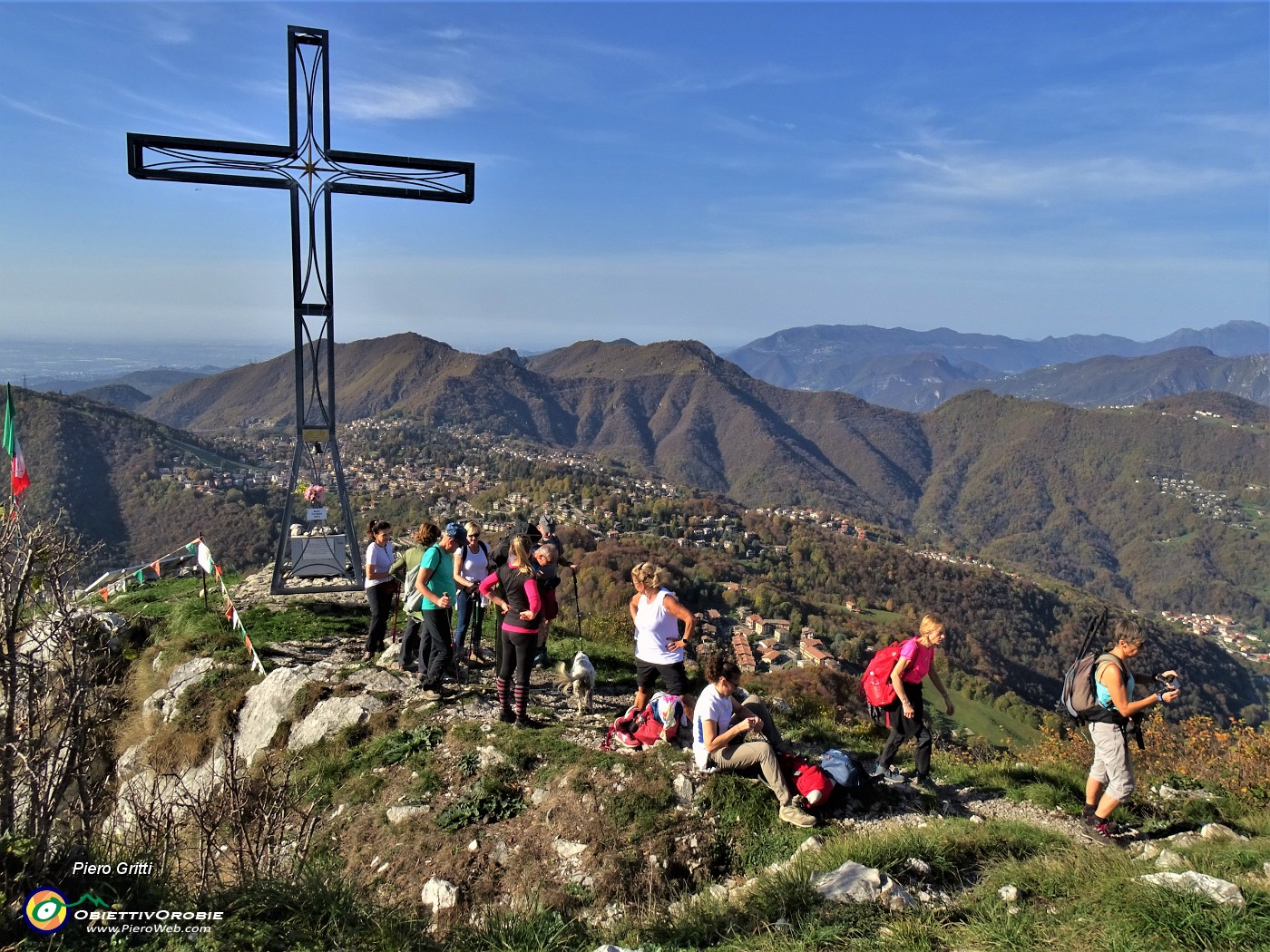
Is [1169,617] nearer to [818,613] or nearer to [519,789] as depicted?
[818,613]

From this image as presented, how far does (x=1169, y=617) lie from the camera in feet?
405

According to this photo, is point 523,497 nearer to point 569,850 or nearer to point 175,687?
point 175,687

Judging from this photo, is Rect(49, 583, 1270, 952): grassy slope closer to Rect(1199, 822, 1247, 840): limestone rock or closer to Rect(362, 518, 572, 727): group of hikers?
Rect(1199, 822, 1247, 840): limestone rock

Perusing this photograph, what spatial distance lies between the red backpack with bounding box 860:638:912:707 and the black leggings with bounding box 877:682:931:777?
4.0 inches

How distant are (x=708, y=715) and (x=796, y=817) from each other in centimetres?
102

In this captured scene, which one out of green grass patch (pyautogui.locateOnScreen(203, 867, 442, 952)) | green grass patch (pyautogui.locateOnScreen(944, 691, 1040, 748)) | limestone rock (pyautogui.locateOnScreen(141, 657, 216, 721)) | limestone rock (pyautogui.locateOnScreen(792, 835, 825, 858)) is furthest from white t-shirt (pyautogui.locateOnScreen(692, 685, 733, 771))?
green grass patch (pyautogui.locateOnScreen(944, 691, 1040, 748))

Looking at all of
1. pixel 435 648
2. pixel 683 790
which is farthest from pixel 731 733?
pixel 435 648

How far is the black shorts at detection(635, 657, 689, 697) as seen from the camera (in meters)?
6.83

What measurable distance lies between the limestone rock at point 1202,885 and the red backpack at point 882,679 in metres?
2.36

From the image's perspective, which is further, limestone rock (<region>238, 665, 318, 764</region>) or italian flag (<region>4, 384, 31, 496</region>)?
italian flag (<region>4, 384, 31, 496</region>)

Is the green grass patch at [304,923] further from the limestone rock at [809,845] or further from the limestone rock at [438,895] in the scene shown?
the limestone rock at [809,845]

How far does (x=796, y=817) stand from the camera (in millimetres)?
5848

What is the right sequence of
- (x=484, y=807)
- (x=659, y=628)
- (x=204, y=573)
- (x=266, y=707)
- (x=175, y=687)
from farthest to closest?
(x=204, y=573)
(x=175, y=687)
(x=266, y=707)
(x=659, y=628)
(x=484, y=807)

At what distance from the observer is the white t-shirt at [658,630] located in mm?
6746
